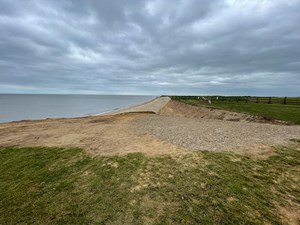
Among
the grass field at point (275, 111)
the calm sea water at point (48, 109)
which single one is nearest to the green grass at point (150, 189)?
the grass field at point (275, 111)

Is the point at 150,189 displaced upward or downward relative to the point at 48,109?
upward

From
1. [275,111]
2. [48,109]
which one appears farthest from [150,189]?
[48,109]

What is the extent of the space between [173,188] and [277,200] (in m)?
2.20

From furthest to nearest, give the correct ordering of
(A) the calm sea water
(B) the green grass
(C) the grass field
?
(A) the calm sea water, (C) the grass field, (B) the green grass

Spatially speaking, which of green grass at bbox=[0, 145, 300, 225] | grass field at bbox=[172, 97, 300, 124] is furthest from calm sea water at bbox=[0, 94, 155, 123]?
grass field at bbox=[172, 97, 300, 124]

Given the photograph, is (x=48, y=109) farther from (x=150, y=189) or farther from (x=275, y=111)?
(x=150, y=189)

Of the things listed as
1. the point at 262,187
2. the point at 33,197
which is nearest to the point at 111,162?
the point at 33,197

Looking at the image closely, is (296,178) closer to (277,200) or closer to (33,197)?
(277,200)

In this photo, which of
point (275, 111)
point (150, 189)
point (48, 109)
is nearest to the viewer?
point (150, 189)

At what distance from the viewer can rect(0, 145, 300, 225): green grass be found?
360cm

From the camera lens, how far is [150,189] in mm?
4484

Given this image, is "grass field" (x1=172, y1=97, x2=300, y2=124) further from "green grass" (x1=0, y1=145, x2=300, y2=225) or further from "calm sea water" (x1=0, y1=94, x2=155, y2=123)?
"calm sea water" (x1=0, y1=94, x2=155, y2=123)

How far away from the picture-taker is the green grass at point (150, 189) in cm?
360

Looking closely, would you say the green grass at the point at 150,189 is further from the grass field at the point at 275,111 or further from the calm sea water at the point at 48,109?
the calm sea water at the point at 48,109
